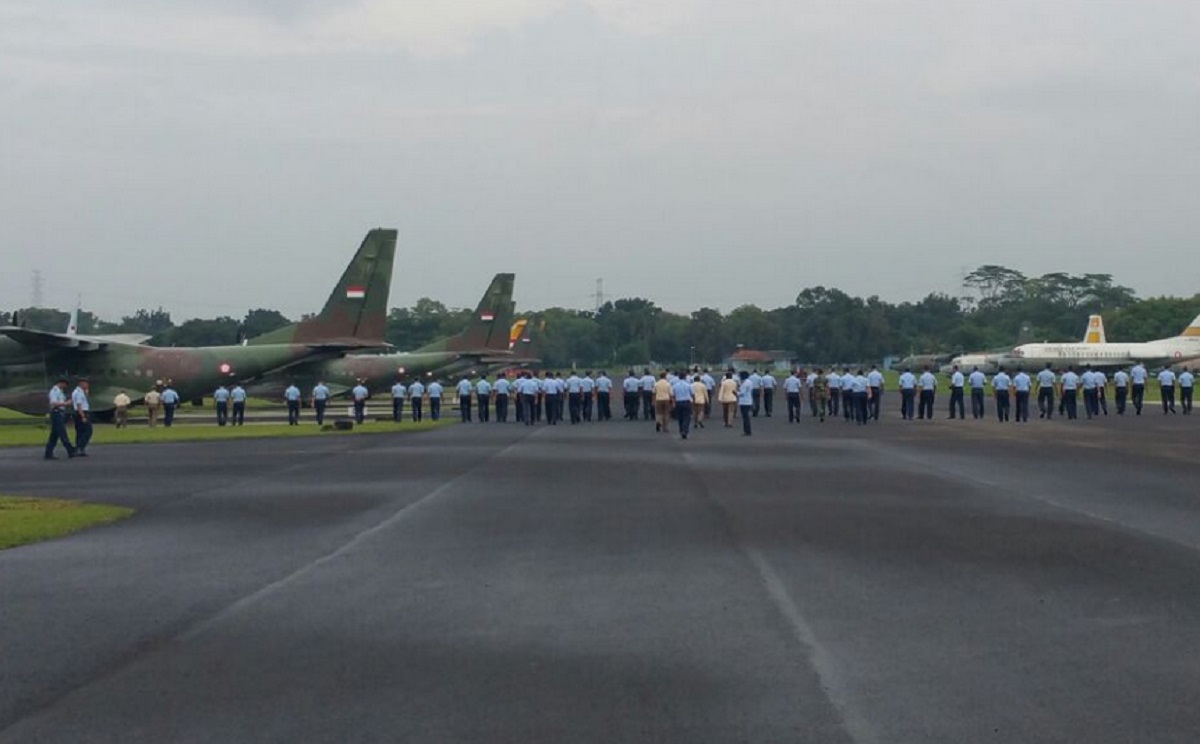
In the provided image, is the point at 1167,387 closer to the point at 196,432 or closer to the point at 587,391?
the point at 587,391

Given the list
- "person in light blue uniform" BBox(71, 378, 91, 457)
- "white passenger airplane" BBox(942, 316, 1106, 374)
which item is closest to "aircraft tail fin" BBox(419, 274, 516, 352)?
"white passenger airplane" BBox(942, 316, 1106, 374)

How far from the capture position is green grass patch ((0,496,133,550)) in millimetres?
15555

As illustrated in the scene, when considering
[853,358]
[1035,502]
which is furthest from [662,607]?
[853,358]

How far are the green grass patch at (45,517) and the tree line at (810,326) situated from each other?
134m

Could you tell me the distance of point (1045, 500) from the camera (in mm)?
18250

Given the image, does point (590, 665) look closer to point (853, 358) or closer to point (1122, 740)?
point (1122, 740)

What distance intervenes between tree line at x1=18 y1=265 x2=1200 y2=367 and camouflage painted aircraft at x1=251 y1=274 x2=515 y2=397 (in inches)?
3200

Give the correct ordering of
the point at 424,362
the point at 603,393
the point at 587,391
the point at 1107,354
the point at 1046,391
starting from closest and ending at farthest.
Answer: the point at 1046,391 → the point at 587,391 → the point at 603,393 → the point at 424,362 → the point at 1107,354

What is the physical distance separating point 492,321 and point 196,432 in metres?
33.8

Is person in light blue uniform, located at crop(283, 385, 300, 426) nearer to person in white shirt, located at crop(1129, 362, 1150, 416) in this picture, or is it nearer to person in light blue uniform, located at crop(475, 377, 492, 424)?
person in light blue uniform, located at crop(475, 377, 492, 424)

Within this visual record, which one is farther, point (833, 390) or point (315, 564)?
point (833, 390)

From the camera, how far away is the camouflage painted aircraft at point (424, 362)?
57594 millimetres

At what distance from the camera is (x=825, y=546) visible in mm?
13758

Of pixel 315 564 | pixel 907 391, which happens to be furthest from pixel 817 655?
pixel 907 391
